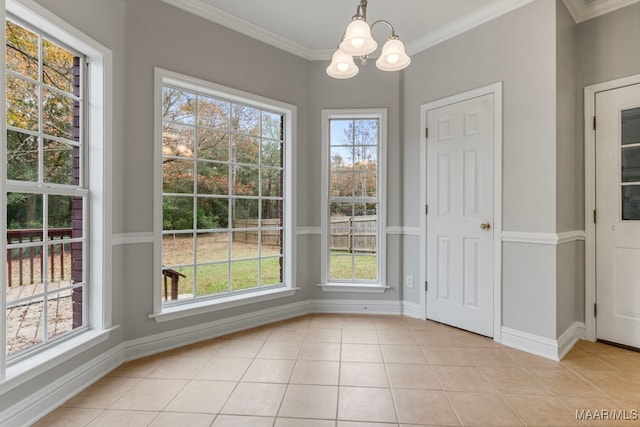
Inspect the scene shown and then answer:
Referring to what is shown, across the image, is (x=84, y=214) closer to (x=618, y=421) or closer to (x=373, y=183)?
(x=373, y=183)

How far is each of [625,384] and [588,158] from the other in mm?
1776

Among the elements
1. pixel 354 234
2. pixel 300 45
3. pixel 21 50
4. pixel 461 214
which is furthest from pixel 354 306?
pixel 21 50

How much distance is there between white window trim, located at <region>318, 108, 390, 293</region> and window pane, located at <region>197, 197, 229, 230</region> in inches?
42.4

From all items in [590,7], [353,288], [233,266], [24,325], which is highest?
[590,7]

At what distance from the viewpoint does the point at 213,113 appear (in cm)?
296

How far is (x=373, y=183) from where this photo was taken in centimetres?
358

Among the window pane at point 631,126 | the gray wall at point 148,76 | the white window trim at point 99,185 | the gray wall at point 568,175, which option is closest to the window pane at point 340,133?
the gray wall at point 148,76

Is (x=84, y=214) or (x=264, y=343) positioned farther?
(x=264, y=343)

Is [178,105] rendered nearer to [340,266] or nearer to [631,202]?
[340,266]

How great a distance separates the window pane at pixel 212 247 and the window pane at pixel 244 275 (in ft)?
0.52

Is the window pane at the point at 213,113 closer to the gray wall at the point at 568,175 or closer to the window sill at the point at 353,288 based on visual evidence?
the window sill at the point at 353,288

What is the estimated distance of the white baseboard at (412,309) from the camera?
339 centimetres

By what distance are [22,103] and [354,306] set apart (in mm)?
3169

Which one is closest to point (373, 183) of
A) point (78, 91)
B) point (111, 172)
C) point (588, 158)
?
point (588, 158)
